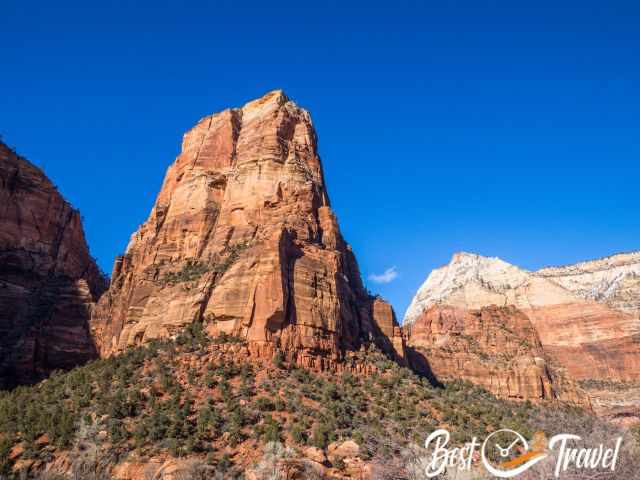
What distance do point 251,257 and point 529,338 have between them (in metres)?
55.9

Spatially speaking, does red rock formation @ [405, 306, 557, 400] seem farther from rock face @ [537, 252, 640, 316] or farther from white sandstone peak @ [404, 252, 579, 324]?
rock face @ [537, 252, 640, 316]

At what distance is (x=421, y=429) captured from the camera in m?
40.4

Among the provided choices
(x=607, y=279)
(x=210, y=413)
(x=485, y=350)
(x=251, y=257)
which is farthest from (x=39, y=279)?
(x=607, y=279)

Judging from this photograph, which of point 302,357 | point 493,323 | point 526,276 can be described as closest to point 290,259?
point 302,357

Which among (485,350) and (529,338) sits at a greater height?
(529,338)

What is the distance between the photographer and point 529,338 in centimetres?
8925

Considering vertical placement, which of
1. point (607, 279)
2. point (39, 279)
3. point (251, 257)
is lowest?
point (251, 257)

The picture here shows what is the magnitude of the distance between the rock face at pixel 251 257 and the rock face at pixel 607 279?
77.3 m

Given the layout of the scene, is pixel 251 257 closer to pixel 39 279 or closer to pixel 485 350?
pixel 39 279

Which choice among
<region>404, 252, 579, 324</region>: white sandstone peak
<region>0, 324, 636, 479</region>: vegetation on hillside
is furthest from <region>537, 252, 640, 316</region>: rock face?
<region>0, 324, 636, 479</region>: vegetation on hillside

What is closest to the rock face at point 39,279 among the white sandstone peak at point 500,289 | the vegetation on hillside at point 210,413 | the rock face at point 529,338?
the vegetation on hillside at point 210,413

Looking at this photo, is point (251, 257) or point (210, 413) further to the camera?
point (251, 257)

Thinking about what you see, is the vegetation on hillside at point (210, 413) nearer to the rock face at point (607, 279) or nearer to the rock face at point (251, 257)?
the rock face at point (251, 257)

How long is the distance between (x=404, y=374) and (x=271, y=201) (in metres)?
20.7
